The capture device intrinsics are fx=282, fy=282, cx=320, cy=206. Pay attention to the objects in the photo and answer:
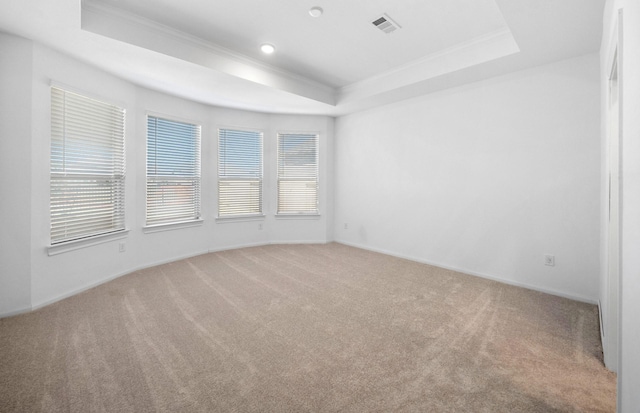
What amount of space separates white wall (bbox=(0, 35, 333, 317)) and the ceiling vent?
312cm

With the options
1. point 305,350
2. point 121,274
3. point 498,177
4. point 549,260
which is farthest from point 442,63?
point 121,274

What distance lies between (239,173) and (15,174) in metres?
3.05

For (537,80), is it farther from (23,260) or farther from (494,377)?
(23,260)

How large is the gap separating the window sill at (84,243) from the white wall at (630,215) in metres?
4.29

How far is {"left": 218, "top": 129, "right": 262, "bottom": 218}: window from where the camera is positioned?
5176 millimetres

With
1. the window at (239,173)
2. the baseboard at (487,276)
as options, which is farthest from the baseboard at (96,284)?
the baseboard at (487,276)

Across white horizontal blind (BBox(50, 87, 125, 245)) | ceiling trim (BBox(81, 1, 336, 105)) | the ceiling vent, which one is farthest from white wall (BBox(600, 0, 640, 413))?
white horizontal blind (BBox(50, 87, 125, 245))

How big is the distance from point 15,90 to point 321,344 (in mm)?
3585

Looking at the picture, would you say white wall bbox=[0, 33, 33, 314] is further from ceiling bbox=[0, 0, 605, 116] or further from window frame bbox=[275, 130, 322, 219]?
window frame bbox=[275, 130, 322, 219]

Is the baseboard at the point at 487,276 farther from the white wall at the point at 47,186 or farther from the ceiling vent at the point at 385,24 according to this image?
the ceiling vent at the point at 385,24

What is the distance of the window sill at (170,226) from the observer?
4.17m

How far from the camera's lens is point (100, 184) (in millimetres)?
Answer: 3469

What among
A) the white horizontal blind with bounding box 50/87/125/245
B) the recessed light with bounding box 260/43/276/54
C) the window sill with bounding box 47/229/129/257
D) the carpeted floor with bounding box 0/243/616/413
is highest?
the recessed light with bounding box 260/43/276/54

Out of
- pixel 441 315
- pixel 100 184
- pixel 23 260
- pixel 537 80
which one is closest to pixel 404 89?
pixel 537 80
